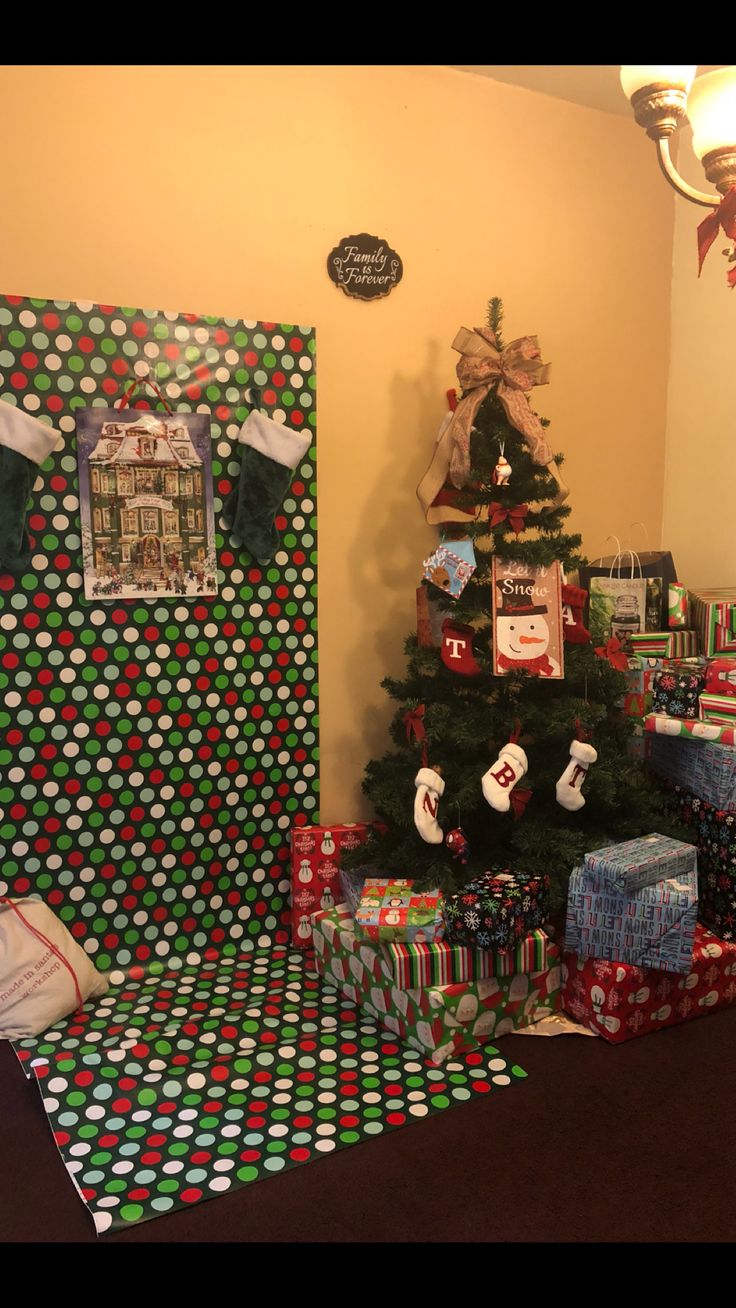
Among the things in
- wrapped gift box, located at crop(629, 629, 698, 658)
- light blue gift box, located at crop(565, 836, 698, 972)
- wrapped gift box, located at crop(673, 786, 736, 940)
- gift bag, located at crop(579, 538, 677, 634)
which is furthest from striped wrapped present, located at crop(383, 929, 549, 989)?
gift bag, located at crop(579, 538, 677, 634)

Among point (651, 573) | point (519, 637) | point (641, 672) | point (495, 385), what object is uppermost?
point (495, 385)

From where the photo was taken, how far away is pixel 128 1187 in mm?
1765

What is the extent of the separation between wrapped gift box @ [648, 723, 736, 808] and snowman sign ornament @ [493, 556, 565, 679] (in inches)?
17.9

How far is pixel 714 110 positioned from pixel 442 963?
1.83 meters

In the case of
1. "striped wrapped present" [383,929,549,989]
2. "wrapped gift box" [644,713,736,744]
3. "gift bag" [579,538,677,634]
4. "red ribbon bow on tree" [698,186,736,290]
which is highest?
"red ribbon bow on tree" [698,186,736,290]

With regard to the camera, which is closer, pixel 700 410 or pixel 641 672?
pixel 641 672

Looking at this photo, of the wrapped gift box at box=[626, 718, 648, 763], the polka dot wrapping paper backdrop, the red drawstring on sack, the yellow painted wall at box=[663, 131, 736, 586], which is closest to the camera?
the polka dot wrapping paper backdrop

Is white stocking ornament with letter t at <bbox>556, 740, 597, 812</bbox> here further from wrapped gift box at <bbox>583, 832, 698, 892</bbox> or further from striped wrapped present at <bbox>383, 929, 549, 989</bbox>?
striped wrapped present at <bbox>383, 929, 549, 989</bbox>

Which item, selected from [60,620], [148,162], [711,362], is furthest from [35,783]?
[711,362]

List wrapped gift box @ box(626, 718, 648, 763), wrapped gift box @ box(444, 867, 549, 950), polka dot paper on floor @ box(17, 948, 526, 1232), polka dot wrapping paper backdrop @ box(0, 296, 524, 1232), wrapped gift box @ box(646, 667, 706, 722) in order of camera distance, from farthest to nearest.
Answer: wrapped gift box @ box(626, 718, 648, 763) < wrapped gift box @ box(646, 667, 706, 722) < wrapped gift box @ box(444, 867, 549, 950) < polka dot wrapping paper backdrop @ box(0, 296, 524, 1232) < polka dot paper on floor @ box(17, 948, 526, 1232)

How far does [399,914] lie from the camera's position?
7.51 ft

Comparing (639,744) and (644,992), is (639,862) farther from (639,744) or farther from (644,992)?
(639,744)

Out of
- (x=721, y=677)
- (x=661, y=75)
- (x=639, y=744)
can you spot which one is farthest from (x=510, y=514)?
(x=661, y=75)

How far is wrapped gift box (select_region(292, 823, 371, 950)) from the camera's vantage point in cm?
275
